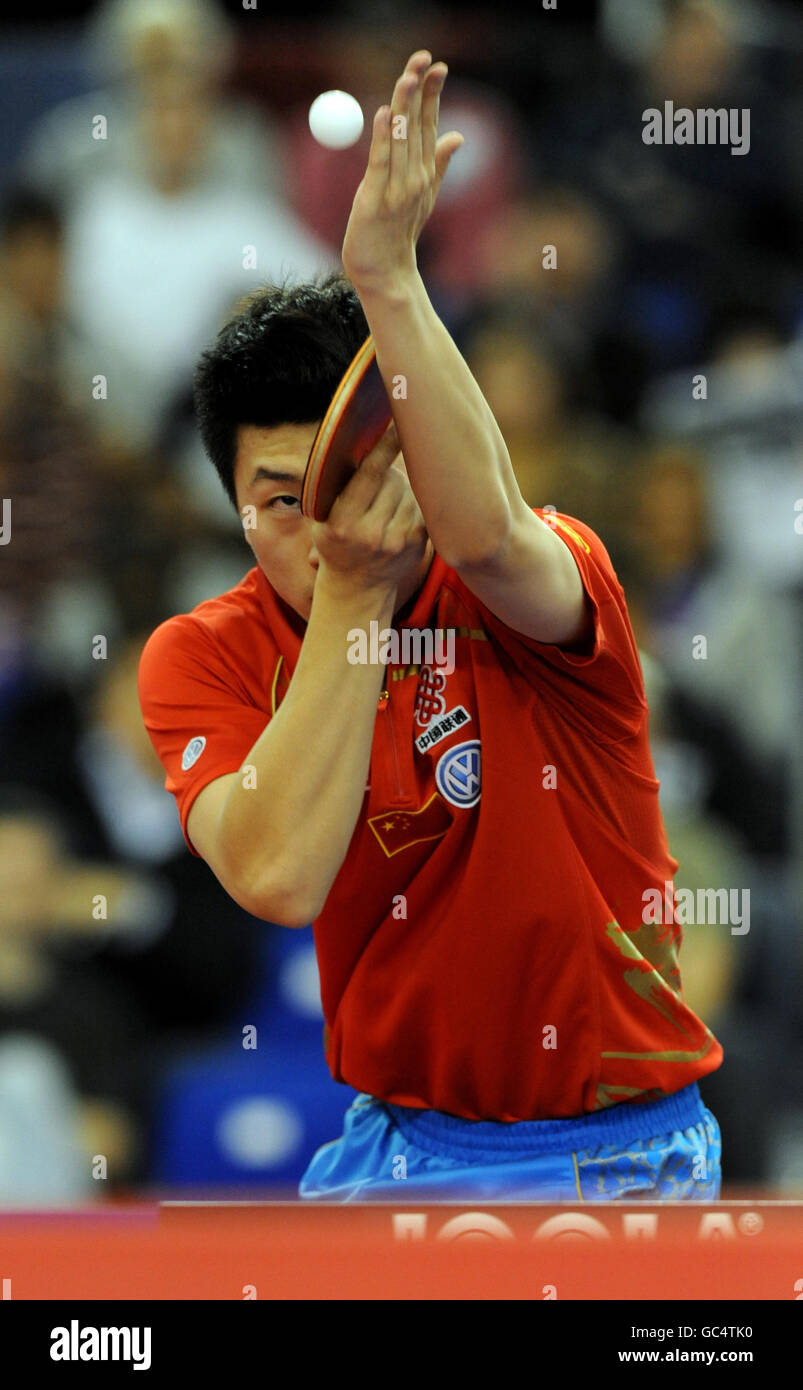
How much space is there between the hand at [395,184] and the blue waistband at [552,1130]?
2.74 feet

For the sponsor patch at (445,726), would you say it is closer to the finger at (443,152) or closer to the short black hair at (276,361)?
the short black hair at (276,361)

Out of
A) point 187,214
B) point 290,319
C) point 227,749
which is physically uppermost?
point 187,214

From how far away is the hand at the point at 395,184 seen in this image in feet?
3.92

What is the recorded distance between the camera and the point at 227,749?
5.19ft

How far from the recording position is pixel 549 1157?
1566 millimetres

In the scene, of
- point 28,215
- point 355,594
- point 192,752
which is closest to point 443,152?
point 355,594

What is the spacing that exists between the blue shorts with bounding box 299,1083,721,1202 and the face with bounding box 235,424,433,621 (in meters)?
0.53

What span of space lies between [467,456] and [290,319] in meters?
0.42

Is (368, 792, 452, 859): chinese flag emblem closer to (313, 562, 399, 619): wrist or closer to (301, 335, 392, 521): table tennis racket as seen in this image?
(313, 562, 399, 619): wrist

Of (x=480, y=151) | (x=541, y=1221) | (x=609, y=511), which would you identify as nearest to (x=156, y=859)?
(x=609, y=511)

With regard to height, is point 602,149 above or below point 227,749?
above

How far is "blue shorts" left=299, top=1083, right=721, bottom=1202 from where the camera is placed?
1.56 m

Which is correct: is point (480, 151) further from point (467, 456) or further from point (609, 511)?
point (467, 456)

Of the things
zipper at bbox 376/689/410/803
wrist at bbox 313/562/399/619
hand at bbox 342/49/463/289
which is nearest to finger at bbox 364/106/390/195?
hand at bbox 342/49/463/289
